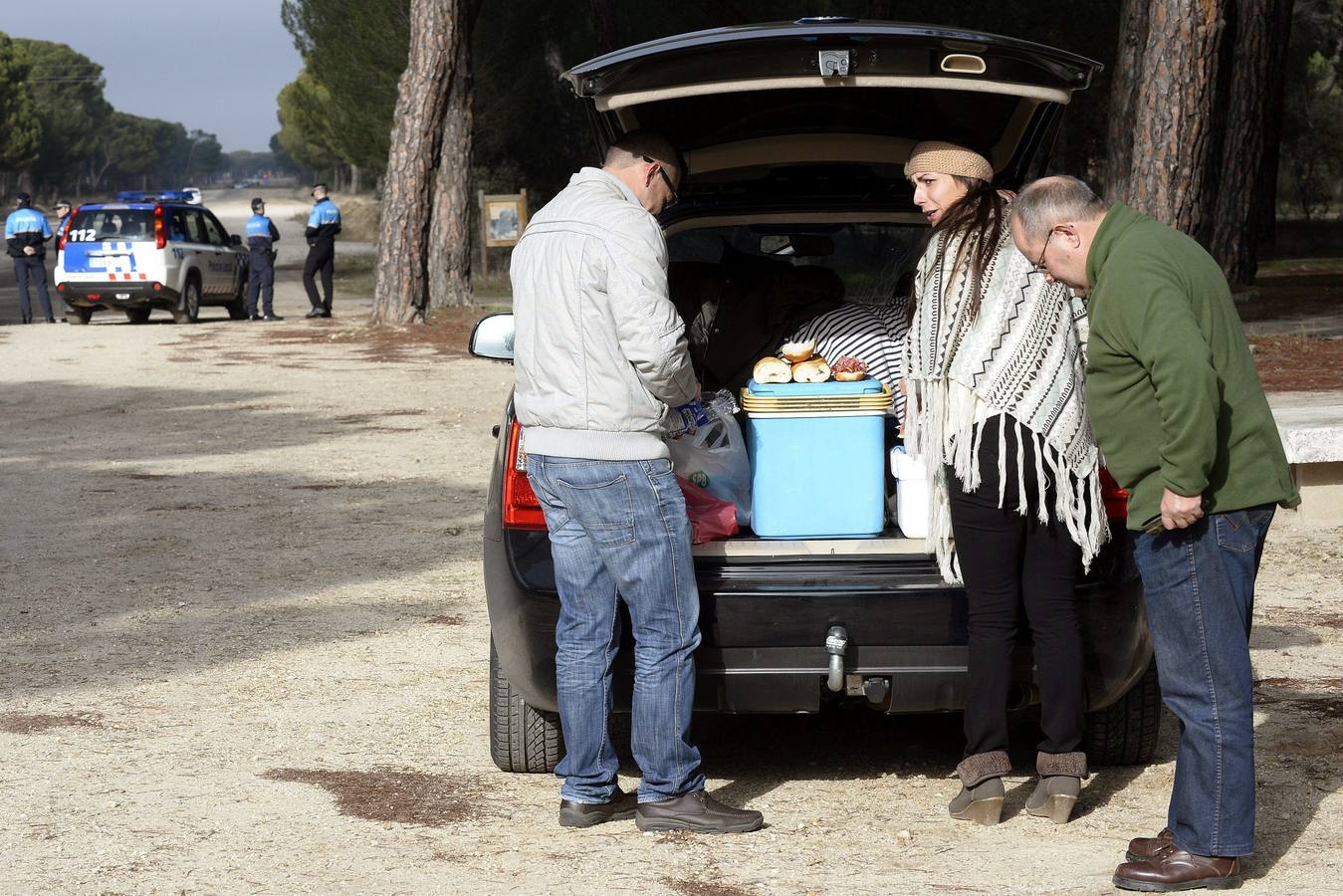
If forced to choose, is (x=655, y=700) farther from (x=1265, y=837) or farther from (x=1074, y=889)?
(x=1265, y=837)

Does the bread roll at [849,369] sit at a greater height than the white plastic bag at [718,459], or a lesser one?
greater

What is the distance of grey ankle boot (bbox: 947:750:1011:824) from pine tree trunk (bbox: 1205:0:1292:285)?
22084 mm

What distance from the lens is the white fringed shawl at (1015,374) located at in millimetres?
4301

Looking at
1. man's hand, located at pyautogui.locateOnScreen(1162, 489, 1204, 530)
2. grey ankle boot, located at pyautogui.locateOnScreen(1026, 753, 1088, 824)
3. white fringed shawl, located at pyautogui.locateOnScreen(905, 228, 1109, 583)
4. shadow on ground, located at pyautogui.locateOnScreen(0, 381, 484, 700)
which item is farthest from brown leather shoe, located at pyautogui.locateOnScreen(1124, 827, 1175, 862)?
shadow on ground, located at pyautogui.locateOnScreen(0, 381, 484, 700)

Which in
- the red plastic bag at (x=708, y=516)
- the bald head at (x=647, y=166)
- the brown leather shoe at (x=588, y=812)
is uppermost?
the bald head at (x=647, y=166)

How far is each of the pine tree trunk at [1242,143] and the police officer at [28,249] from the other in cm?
1668

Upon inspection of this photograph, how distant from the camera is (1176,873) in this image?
157 inches

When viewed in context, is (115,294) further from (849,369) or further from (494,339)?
(849,369)

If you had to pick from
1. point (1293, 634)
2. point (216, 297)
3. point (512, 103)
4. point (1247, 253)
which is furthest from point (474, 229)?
point (1293, 634)

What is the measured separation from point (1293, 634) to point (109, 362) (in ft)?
50.6

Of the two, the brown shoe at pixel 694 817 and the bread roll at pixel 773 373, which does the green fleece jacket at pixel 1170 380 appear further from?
the brown shoe at pixel 694 817

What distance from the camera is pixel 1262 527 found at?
3.96 m

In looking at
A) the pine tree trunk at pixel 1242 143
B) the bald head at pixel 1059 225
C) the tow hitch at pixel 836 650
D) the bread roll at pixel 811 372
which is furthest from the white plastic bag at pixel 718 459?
the pine tree trunk at pixel 1242 143

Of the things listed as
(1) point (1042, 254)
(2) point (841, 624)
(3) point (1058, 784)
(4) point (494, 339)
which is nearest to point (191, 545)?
(4) point (494, 339)
